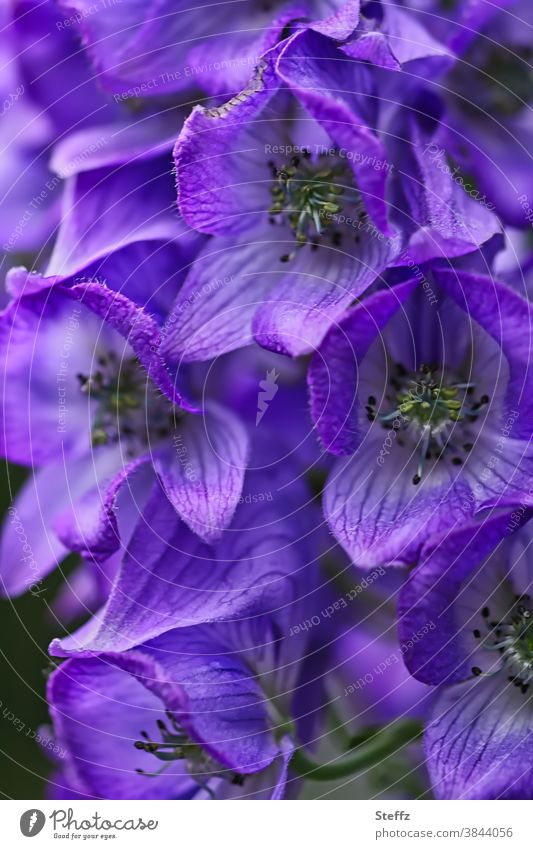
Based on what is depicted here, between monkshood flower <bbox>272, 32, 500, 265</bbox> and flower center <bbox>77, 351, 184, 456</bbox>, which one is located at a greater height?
monkshood flower <bbox>272, 32, 500, 265</bbox>

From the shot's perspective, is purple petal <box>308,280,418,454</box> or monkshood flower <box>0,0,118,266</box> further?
monkshood flower <box>0,0,118,266</box>

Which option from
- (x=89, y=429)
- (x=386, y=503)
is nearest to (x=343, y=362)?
(x=386, y=503)

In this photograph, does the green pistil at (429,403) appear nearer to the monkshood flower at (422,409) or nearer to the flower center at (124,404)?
the monkshood flower at (422,409)

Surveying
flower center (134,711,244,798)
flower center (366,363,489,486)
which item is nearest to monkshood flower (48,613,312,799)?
flower center (134,711,244,798)

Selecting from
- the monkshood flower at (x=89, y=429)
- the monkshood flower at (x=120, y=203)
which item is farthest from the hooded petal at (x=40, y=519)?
the monkshood flower at (x=120, y=203)

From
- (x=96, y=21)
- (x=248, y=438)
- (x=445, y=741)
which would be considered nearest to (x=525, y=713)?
(x=445, y=741)

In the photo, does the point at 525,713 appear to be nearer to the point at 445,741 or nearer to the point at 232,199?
the point at 445,741
